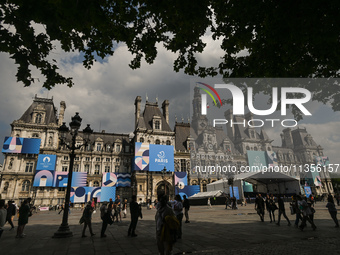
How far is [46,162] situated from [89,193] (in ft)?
33.2

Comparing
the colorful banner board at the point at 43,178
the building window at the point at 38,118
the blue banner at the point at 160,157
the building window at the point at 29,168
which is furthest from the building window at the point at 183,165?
the building window at the point at 38,118

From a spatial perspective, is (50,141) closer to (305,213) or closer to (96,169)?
(96,169)

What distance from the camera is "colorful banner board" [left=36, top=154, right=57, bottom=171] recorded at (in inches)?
1553

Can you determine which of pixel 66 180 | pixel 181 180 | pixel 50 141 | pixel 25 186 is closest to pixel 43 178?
pixel 66 180

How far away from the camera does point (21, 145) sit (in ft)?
130

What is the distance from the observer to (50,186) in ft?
129

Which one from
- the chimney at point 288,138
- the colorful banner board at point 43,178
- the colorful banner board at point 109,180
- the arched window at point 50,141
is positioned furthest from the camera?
the chimney at point 288,138

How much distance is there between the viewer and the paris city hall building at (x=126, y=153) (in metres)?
39.7

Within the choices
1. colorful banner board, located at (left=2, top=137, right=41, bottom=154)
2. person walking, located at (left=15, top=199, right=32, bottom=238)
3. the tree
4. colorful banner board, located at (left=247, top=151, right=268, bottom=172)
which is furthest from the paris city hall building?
the tree

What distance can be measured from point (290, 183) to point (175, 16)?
32.8 m

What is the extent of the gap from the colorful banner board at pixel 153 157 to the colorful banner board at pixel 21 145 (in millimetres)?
19208

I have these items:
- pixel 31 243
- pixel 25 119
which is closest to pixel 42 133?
pixel 25 119

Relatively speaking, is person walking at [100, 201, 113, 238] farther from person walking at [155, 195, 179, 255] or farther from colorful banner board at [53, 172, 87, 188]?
colorful banner board at [53, 172, 87, 188]

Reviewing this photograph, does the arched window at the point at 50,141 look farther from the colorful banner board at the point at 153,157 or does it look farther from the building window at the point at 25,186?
the colorful banner board at the point at 153,157
